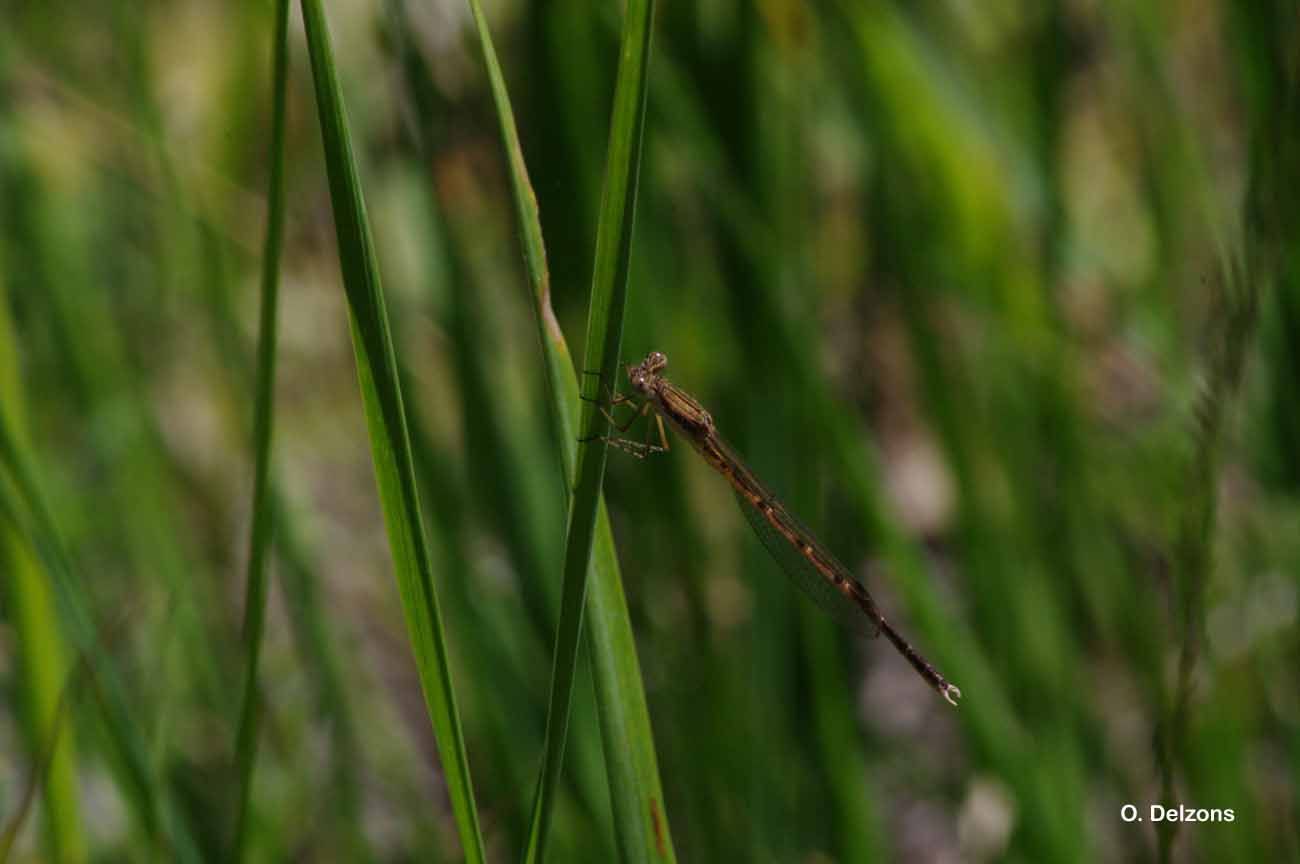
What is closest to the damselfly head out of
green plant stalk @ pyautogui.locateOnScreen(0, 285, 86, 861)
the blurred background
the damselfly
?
the damselfly

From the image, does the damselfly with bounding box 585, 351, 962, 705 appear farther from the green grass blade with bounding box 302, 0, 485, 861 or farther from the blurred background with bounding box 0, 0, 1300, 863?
the green grass blade with bounding box 302, 0, 485, 861

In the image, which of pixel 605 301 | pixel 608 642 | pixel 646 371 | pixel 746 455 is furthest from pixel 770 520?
pixel 605 301

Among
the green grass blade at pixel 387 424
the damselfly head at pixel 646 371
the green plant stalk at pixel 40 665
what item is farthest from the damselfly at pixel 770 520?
the green grass blade at pixel 387 424

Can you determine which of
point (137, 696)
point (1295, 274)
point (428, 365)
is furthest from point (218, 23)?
point (1295, 274)

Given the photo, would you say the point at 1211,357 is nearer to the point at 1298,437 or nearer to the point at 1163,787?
the point at 1163,787

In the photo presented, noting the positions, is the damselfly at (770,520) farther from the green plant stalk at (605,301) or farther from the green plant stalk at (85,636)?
the green plant stalk at (605,301)

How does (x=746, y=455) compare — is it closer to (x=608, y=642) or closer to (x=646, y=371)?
(x=646, y=371)
